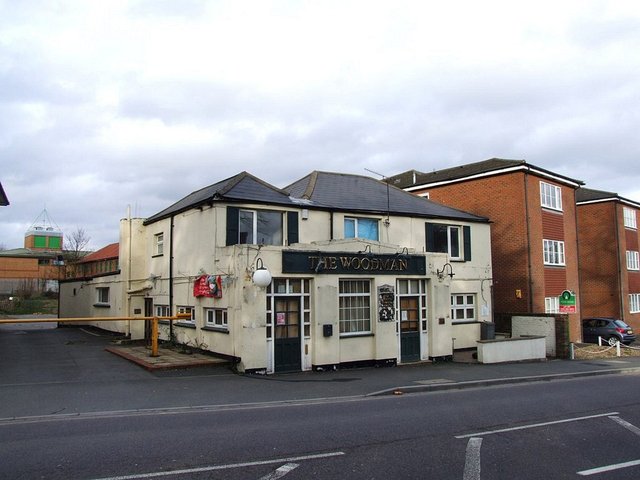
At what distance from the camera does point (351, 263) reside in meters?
16.9

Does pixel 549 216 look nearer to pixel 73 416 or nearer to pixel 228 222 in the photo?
pixel 228 222

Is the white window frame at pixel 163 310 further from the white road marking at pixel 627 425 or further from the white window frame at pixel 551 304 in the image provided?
the white window frame at pixel 551 304

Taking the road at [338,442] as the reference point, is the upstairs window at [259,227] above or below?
above

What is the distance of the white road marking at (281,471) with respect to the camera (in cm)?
598

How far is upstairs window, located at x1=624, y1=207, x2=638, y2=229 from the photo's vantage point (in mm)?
37344

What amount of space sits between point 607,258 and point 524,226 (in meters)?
13.5

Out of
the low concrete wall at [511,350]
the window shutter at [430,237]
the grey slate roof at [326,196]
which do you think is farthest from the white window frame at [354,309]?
the window shutter at [430,237]

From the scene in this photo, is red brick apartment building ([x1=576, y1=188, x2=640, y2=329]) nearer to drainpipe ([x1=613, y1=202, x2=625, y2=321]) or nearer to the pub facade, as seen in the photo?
drainpipe ([x1=613, y1=202, x2=625, y2=321])

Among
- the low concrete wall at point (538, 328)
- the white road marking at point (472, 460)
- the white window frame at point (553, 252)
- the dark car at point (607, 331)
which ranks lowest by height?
the dark car at point (607, 331)

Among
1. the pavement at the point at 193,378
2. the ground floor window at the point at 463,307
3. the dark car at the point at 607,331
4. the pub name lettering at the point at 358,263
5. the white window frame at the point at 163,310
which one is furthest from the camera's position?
the dark car at the point at 607,331

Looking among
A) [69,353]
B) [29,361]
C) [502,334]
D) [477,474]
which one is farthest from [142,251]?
[477,474]

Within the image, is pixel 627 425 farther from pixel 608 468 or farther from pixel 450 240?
pixel 450 240

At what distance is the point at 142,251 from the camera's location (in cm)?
2344

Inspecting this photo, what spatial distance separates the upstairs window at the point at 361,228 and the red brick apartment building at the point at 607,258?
2103 centimetres
